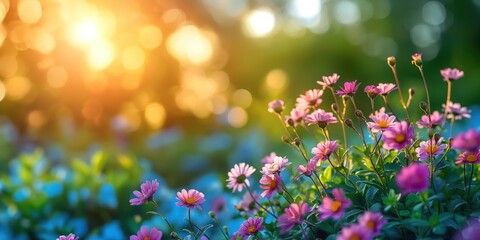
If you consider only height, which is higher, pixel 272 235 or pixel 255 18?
pixel 255 18

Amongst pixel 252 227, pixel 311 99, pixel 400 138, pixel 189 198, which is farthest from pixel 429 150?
pixel 189 198

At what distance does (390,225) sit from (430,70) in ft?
16.4

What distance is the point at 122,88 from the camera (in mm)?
4863

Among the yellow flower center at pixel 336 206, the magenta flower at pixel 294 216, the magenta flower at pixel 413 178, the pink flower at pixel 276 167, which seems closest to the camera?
the magenta flower at pixel 413 178

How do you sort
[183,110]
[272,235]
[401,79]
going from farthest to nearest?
[401,79]
[183,110]
[272,235]

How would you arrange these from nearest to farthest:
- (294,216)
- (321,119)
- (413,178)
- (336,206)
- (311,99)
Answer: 1. (413,178)
2. (336,206)
3. (294,216)
4. (321,119)
5. (311,99)

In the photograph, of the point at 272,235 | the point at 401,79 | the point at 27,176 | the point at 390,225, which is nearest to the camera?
the point at 390,225

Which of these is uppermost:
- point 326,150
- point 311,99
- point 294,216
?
point 311,99

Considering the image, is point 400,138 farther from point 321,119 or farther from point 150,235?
point 150,235

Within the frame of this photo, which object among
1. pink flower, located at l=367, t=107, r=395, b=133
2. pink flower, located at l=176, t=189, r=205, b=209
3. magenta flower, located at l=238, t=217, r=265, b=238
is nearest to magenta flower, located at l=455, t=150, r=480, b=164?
pink flower, located at l=367, t=107, r=395, b=133

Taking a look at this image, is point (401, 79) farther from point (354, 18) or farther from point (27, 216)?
point (27, 216)

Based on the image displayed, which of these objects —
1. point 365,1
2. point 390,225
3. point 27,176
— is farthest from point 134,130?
point 365,1

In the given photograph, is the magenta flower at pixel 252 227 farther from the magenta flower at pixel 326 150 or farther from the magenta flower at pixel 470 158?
the magenta flower at pixel 470 158

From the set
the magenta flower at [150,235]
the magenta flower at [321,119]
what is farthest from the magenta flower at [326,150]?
the magenta flower at [150,235]
